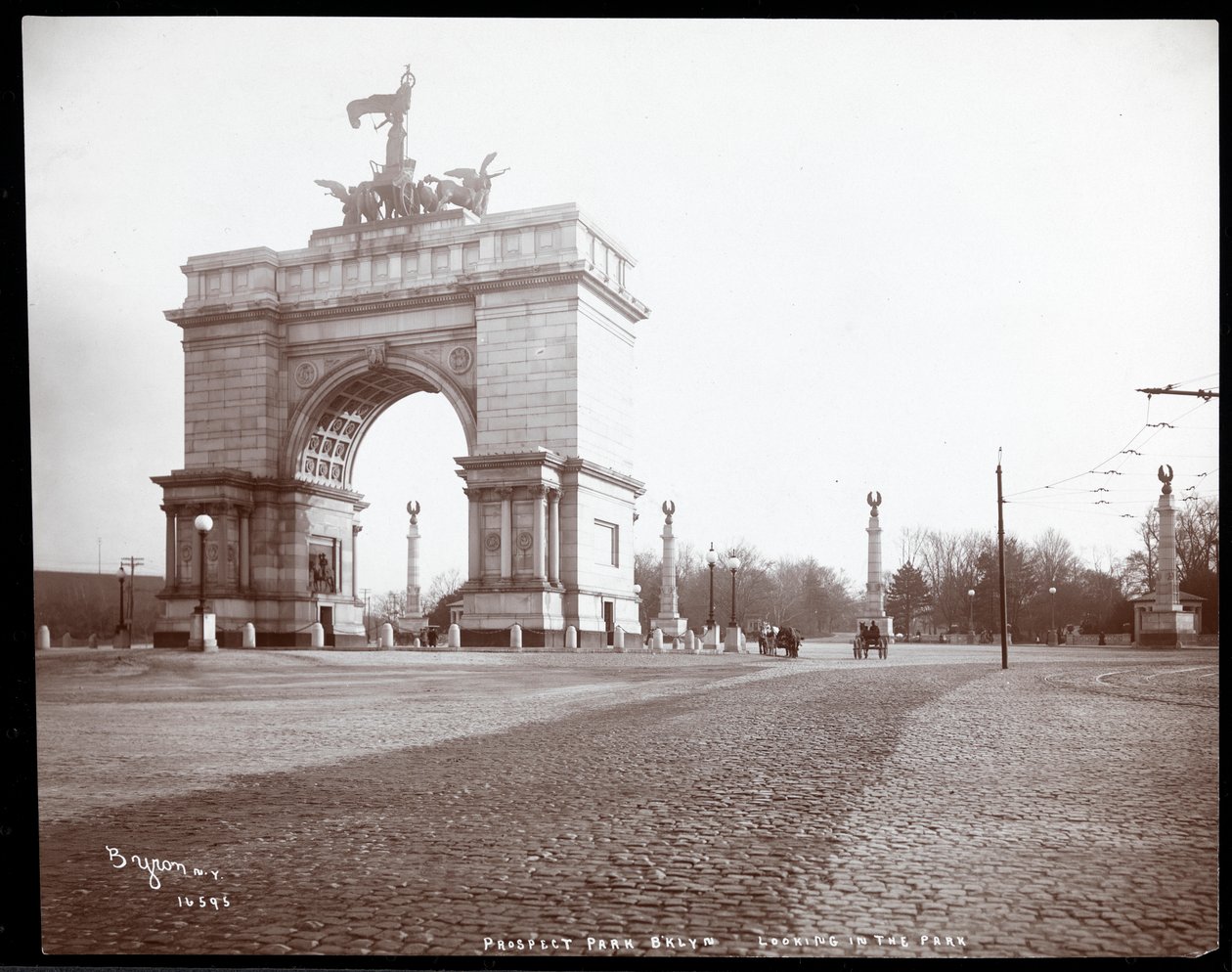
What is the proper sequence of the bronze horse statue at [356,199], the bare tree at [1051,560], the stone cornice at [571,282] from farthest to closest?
the stone cornice at [571,282] → the bronze horse statue at [356,199] → the bare tree at [1051,560]

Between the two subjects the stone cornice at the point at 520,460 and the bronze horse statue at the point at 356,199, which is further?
the stone cornice at the point at 520,460

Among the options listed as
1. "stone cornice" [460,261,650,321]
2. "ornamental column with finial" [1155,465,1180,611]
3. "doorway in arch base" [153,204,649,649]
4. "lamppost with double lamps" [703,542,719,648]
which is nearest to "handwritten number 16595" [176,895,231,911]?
"doorway in arch base" [153,204,649,649]

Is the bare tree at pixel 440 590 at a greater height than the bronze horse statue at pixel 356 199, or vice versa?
the bronze horse statue at pixel 356 199

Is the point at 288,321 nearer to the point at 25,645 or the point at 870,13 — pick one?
the point at 25,645

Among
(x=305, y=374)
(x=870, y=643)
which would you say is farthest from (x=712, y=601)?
(x=305, y=374)

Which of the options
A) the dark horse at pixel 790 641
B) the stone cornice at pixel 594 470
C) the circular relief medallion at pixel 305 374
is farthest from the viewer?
the circular relief medallion at pixel 305 374

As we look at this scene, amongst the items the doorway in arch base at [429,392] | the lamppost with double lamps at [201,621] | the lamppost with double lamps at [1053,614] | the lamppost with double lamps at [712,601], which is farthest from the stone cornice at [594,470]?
the lamppost with double lamps at [1053,614]
